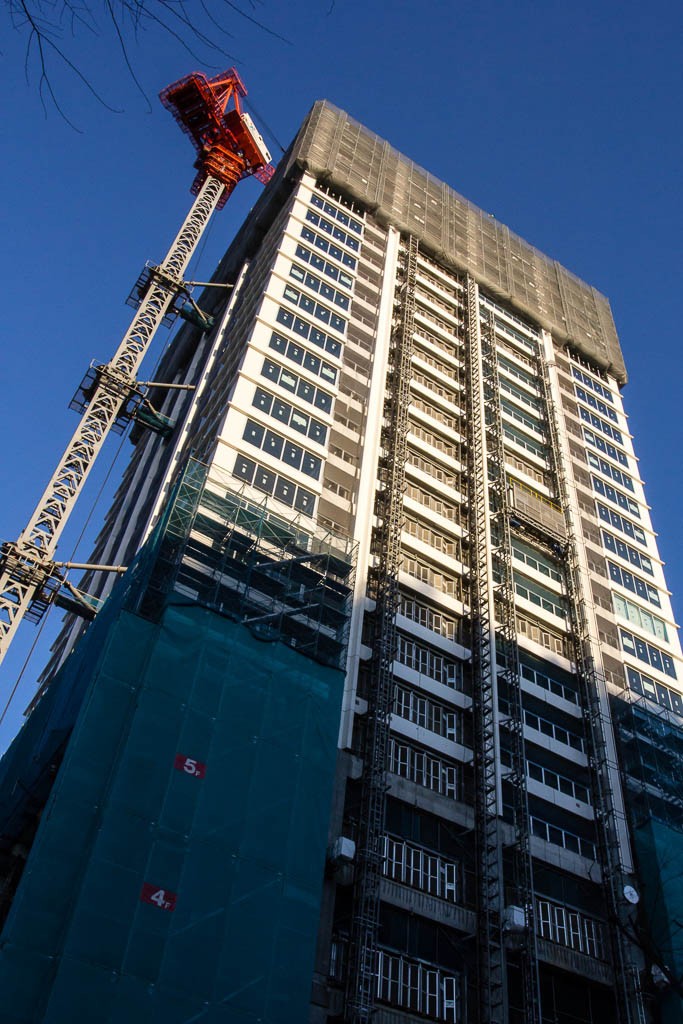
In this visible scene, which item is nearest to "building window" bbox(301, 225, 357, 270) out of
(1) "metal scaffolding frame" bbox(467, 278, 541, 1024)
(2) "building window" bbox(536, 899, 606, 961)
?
(1) "metal scaffolding frame" bbox(467, 278, 541, 1024)

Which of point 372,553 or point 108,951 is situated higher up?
point 372,553

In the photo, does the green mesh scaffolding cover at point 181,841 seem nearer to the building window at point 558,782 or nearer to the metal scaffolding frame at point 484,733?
the metal scaffolding frame at point 484,733

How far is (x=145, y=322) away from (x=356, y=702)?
30979mm

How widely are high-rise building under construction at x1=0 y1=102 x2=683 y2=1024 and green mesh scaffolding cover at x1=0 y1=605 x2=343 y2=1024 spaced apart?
8 centimetres

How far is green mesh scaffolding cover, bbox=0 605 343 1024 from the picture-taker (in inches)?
926

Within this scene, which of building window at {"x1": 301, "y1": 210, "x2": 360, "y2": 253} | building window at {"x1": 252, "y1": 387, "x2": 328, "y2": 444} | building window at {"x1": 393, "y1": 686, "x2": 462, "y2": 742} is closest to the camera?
building window at {"x1": 393, "y1": 686, "x2": 462, "y2": 742}

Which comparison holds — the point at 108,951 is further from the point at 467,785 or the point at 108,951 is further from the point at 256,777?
the point at 467,785

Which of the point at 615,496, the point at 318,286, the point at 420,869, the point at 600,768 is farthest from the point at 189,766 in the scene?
the point at 615,496

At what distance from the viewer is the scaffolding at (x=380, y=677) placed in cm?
2934

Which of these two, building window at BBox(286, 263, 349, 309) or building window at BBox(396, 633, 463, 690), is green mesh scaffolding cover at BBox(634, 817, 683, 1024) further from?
building window at BBox(286, 263, 349, 309)

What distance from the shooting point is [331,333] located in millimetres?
52438

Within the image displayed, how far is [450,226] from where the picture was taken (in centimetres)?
7000

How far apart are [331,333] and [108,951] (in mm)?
36349

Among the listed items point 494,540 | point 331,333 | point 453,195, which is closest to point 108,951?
point 494,540
